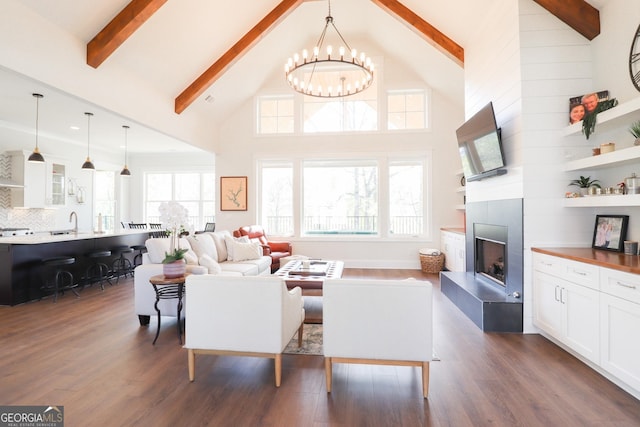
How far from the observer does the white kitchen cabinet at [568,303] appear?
2.49 metres

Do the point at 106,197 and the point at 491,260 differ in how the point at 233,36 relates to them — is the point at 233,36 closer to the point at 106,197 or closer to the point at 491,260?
the point at 491,260

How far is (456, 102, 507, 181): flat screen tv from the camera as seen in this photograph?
364cm

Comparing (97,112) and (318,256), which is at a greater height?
(97,112)

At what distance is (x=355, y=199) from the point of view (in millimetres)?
7332

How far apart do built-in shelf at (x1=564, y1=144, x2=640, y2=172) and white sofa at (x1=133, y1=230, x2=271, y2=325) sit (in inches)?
151

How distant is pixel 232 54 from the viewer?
18.1ft

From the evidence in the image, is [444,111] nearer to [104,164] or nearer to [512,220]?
[512,220]

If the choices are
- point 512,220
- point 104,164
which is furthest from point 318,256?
point 104,164

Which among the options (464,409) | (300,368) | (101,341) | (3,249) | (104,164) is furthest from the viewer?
(104,164)

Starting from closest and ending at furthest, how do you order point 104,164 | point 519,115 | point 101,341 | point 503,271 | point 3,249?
point 101,341, point 519,115, point 503,271, point 3,249, point 104,164

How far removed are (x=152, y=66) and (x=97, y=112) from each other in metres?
1.43

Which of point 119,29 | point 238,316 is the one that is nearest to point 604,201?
point 238,316

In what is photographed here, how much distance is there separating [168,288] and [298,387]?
183 centimetres

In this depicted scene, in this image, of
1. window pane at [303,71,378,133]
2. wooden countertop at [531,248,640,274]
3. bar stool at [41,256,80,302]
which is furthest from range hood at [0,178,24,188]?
wooden countertop at [531,248,640,274]
